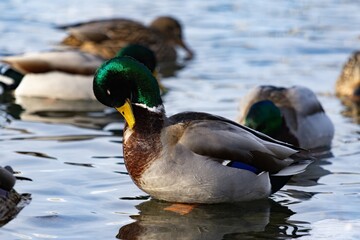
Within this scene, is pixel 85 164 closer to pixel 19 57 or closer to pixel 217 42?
pixel 19 57

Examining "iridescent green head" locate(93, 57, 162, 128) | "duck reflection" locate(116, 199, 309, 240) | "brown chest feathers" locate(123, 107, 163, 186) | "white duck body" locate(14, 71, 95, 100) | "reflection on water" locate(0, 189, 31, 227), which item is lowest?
"white duck body" locate(14, 71, 95, 100)

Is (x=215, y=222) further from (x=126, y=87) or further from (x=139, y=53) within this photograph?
(x=139, y=53)

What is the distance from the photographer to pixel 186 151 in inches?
244

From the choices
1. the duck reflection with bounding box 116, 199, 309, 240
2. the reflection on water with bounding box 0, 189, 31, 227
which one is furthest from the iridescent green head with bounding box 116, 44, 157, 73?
the reflection on water with bounding box 0, 189, 31, 227

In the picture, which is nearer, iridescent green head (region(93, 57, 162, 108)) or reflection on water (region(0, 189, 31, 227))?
reflection on water (region(0, 189, 31, 227))

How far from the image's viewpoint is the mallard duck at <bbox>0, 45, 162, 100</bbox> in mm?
10617

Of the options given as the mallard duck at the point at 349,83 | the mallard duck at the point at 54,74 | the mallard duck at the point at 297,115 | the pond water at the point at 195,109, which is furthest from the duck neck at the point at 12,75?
the mallard duck at the point at 349,83

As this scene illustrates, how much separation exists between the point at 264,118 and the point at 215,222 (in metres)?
1.81

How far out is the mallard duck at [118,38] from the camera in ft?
44.1

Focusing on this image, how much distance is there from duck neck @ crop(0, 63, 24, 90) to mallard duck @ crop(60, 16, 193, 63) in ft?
8.04

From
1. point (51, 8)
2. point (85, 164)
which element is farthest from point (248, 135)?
point (51, 8)

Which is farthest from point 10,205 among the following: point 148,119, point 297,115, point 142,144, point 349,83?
point 349,83

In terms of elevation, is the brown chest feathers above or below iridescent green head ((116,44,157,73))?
above

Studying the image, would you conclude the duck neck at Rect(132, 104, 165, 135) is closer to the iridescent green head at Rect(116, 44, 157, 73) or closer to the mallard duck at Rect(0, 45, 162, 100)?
the iridescent green head at Rect(116, 44, 157, 73)
